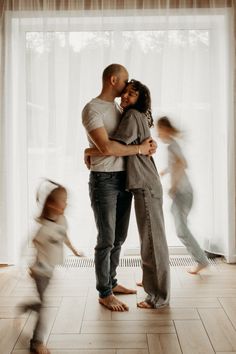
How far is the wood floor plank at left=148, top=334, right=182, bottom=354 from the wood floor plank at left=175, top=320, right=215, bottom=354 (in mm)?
28

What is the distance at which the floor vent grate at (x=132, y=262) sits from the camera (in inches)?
141

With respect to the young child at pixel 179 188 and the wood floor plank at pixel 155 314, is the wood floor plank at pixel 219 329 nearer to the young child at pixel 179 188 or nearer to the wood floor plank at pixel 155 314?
the wood floor plank at pixel 155 314

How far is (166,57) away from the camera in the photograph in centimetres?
357

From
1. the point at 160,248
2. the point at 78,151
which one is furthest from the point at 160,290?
the point at 78,151

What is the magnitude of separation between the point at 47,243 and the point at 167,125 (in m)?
1.56

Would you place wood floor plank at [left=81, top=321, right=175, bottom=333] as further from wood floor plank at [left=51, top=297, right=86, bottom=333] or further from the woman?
the woman

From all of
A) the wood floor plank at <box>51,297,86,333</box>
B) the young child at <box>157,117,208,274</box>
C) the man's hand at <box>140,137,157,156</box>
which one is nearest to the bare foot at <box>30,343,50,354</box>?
the wood floor plank at <box>51,297,86,333</box>

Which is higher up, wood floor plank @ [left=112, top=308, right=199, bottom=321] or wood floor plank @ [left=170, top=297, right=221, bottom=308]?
wood floor plank @ [left=170, top=297, right=221, bottom=308]

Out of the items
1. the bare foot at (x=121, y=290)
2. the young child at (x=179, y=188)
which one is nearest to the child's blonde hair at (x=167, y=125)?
the young child at (x=179, y=188)

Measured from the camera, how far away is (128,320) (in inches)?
96.3

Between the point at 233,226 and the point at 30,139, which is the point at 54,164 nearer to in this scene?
the point at 30,139

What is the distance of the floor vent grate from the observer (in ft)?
11.8

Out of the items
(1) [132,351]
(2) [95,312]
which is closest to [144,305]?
(2) [95,312]

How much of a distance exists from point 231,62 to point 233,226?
128cm
